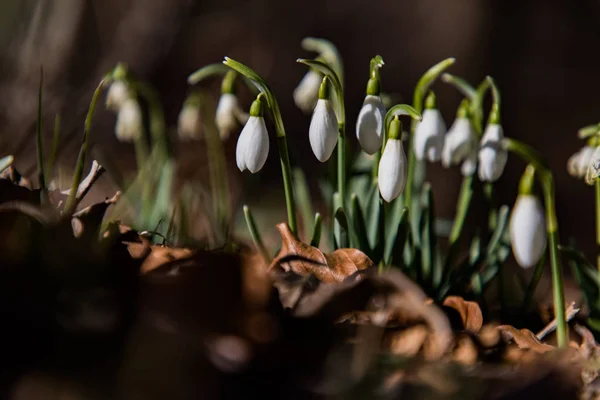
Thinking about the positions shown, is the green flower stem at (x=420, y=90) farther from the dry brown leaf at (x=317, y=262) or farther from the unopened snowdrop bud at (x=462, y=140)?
the dry brown leaf at (x=317, y=262)

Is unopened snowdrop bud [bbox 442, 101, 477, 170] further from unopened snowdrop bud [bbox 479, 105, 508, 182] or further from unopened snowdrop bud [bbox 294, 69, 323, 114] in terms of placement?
unopened snowdrop bud [bbox 294, 69, 323, 114]

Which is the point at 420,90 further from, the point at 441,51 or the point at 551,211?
the point at 441,51

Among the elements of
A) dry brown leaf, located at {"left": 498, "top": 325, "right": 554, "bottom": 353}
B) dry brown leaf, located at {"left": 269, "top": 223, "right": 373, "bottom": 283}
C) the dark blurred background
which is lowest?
the dark blurred background

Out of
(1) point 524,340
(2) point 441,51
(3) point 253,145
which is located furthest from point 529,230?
(2) point 441,51

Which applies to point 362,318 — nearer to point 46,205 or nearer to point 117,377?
point 117,377

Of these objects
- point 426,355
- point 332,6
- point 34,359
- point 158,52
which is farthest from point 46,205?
point 332,6

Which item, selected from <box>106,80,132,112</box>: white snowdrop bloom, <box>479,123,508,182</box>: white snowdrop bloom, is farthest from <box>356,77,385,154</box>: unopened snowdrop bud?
<box>106,80,132,112</box>: white snowdrop bloom
